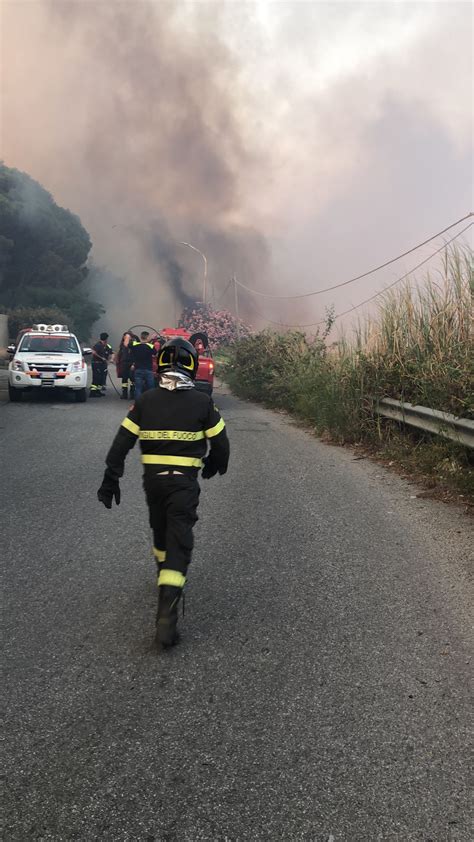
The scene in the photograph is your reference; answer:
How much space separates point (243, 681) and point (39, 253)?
6375 cm

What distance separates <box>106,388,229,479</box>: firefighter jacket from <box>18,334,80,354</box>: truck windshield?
14.7 metres

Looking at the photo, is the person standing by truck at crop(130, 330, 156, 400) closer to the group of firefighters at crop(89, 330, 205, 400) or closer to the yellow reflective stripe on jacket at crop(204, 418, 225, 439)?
the group of firefighters at crop(89, 330, 205, 400)

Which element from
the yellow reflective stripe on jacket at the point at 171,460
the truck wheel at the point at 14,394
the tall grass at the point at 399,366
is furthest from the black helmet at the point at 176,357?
the truck wheel at the point at 14,394

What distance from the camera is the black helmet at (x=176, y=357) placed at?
420cm

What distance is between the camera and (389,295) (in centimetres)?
1170

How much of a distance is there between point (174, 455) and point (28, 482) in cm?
467

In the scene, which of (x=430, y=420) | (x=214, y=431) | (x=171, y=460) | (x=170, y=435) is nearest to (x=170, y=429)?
(x=170, y=435)

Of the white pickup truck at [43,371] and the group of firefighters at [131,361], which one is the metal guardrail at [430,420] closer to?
the group of firefighters at [131,361]

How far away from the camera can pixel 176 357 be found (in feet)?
13.8

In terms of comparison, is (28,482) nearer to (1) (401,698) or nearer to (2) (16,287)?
(1) (401,698)

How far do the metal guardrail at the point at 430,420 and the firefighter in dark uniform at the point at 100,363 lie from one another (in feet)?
35.5

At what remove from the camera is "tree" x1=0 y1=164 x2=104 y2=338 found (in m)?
57.9

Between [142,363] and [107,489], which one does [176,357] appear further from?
[142,363]

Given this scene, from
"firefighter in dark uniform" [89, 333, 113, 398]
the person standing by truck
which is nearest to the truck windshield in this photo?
"firefighter in dark uniform" [89, 333, 113, 398]
